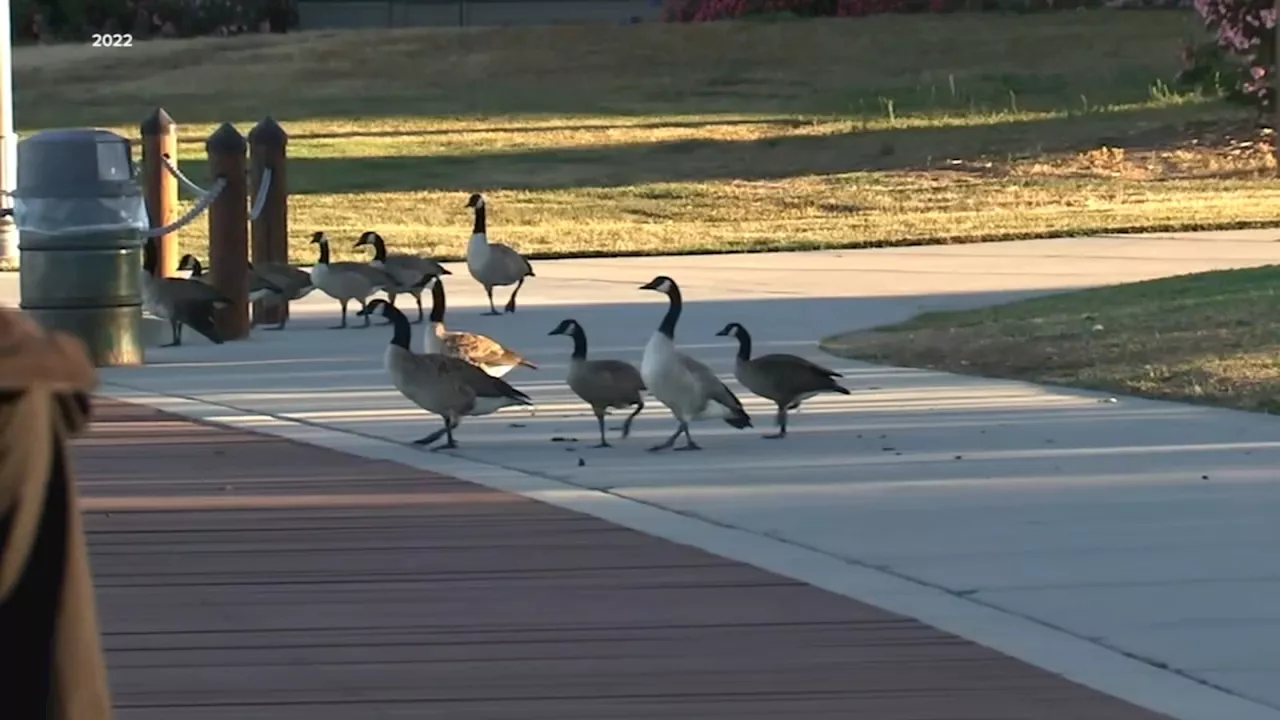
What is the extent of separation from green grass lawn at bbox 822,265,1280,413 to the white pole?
8187mm

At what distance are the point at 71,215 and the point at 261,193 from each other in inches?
102

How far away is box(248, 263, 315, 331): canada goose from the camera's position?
15.6m

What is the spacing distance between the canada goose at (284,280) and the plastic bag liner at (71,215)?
6.48 ft

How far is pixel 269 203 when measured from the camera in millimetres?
16250

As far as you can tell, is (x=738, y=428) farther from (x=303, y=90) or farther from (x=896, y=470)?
(x=303, y=90)

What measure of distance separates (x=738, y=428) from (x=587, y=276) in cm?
838

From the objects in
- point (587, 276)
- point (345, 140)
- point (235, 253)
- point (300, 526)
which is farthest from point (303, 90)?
point (300, 526)

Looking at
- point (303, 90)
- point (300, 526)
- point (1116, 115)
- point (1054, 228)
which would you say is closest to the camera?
point (300, 526)

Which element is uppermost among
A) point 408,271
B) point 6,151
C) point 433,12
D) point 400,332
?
point 433,12

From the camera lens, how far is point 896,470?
32.2ft

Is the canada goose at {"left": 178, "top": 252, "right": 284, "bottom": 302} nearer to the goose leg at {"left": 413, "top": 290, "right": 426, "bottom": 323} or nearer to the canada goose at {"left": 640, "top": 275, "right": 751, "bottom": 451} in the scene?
the goose leg at {"left": 413, "top": 290, "right": 426, "bottom": 323}

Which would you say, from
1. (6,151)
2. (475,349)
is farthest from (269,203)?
(475,349)

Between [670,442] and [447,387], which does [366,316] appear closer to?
[447,387]

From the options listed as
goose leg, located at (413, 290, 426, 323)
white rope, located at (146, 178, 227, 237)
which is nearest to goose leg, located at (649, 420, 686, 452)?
white rope, located at (146, 178, 227, 237)
